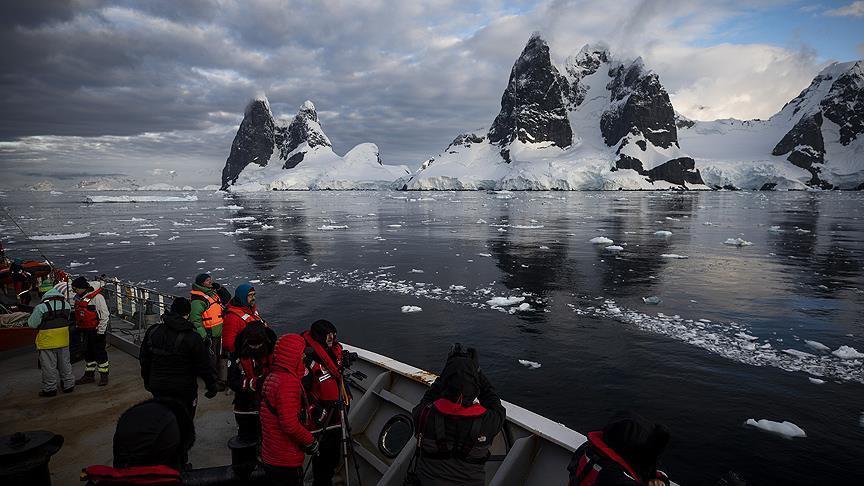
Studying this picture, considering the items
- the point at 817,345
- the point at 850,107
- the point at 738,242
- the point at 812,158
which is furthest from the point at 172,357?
the point at 850,107

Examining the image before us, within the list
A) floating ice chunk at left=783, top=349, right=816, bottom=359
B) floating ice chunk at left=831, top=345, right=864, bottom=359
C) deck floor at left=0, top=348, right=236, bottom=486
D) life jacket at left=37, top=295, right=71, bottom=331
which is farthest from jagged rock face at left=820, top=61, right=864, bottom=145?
life jacket at left=37, top=295, right=71, bottom=331

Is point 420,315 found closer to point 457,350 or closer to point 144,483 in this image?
point 457,350

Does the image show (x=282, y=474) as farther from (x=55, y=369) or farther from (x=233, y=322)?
(x=55, y=369)

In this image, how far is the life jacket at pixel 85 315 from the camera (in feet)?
22.7

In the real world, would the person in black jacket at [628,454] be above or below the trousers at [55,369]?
above

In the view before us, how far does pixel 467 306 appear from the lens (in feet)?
50.3

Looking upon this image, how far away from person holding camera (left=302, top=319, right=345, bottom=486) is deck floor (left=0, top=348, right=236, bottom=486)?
5.36 ft

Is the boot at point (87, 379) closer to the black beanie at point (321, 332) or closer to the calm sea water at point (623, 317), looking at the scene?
the black beanie at point (321, 332)

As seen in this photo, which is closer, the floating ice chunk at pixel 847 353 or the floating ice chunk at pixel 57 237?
the floating ice chunk at pixel 847 353

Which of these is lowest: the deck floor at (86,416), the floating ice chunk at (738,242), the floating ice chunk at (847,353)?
the floating ice chunk at (847,353)

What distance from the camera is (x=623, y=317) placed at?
45.1ft

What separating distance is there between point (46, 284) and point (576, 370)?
14151 mm

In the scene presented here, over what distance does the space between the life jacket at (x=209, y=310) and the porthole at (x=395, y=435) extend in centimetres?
319

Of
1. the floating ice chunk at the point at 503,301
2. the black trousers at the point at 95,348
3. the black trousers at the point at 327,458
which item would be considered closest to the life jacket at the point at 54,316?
the black trousers at the point at 95,348
